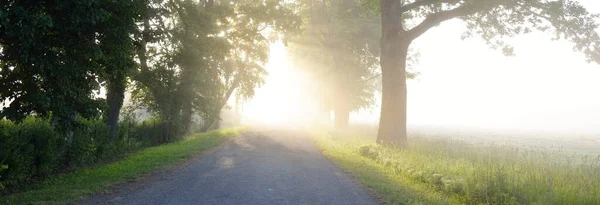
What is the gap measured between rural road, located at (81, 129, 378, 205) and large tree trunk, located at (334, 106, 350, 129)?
23153 millimetres

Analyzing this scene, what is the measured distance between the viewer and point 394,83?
1908 centimetres

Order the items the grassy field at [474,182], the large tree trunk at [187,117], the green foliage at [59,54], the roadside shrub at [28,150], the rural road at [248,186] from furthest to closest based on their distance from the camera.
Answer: the large tree trunk at [187,117], the roadside shrub at [28,150], the rural road at [248,186], the grassy field at [474,182], the green foliage at [59,54]

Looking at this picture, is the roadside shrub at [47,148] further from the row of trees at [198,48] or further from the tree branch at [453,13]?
the tree branch at [453,13]

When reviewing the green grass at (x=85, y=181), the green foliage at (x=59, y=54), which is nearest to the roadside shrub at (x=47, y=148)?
the green grass at (x=85, y=181)

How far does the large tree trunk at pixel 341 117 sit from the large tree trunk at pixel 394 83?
60.4 feet

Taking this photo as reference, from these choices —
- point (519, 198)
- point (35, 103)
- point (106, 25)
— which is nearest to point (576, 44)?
point (519, 198)

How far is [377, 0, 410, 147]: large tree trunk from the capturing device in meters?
19.0

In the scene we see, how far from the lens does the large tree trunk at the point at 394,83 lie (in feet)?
62.5

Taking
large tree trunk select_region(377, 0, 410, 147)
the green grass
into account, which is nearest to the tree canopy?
large tree trunk select_region(377, 0, 410, 147)

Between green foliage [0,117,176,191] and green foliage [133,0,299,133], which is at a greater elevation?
green foliage [133,0,299,133]

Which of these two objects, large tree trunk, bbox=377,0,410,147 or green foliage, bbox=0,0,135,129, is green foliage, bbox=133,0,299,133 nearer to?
green foliage, bbox=0,0,135,129

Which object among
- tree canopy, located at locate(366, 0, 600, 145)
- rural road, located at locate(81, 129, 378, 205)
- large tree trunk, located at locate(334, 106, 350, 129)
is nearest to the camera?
rural road, located at locate(81, 129, 378, 205)

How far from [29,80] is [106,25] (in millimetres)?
1838

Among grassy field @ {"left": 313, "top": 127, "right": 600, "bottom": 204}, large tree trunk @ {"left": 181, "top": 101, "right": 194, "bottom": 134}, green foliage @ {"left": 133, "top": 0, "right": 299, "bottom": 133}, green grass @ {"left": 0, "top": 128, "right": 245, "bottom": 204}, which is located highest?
green foliage @ {"left": 133, "top": 0, "right": 299, "bottom": 133}
